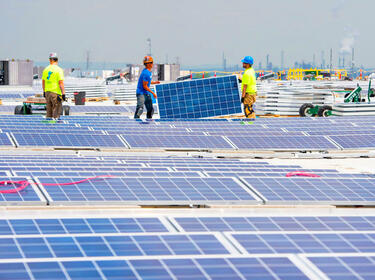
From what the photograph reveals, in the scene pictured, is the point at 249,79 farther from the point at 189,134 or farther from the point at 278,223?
the point at 278,223

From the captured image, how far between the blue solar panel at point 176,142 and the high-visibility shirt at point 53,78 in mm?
3755

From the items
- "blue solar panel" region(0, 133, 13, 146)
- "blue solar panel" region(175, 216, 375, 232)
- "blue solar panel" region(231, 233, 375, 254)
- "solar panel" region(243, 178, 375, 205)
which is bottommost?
"blue solar panel" region(0, 133, 13, 146)

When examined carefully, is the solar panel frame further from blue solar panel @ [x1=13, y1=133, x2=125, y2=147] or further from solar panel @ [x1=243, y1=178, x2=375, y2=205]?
blue solar panel @ [x1=13, y1=133, x2=125, y2=147]

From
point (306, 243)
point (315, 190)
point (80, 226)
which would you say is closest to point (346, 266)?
point (306, 243)

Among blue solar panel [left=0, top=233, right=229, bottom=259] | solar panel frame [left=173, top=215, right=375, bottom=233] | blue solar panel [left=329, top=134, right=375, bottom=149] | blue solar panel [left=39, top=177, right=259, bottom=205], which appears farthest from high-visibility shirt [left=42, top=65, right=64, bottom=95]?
blue solar panel [left=0, top=233, right=229, bottom=259]

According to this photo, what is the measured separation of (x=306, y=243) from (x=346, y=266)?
78 centimetres

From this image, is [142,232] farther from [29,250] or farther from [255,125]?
[255,125]

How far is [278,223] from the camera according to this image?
7.58 m

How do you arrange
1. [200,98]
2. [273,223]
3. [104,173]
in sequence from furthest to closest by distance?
1. [200,98]
2. [104,173]
3. [273,223]

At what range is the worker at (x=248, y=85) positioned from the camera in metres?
20.3

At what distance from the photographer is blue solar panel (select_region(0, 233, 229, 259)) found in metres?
6.07

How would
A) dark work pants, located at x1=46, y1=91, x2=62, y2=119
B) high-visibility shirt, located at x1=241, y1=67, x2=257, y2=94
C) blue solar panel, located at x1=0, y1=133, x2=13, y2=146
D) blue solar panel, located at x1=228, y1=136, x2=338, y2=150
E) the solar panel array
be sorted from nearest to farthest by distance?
blue solar panel, located at x1=0, y1=133, x2=13, y2=146, the solar panel array, blue solar panel, located at x1=228, y1=136, x2=338, y2=150, dark work pants, located at x1=46, y1=91, x2=62, y2=119, high-visibility shirt, located at x1=241, y1=67, x2=257, y2=94

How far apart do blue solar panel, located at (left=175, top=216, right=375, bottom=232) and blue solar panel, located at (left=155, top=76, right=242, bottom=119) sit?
14.2 m

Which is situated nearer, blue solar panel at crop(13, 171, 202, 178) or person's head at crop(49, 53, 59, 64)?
blue solar panel at crop(13, 171, 202, 178)
